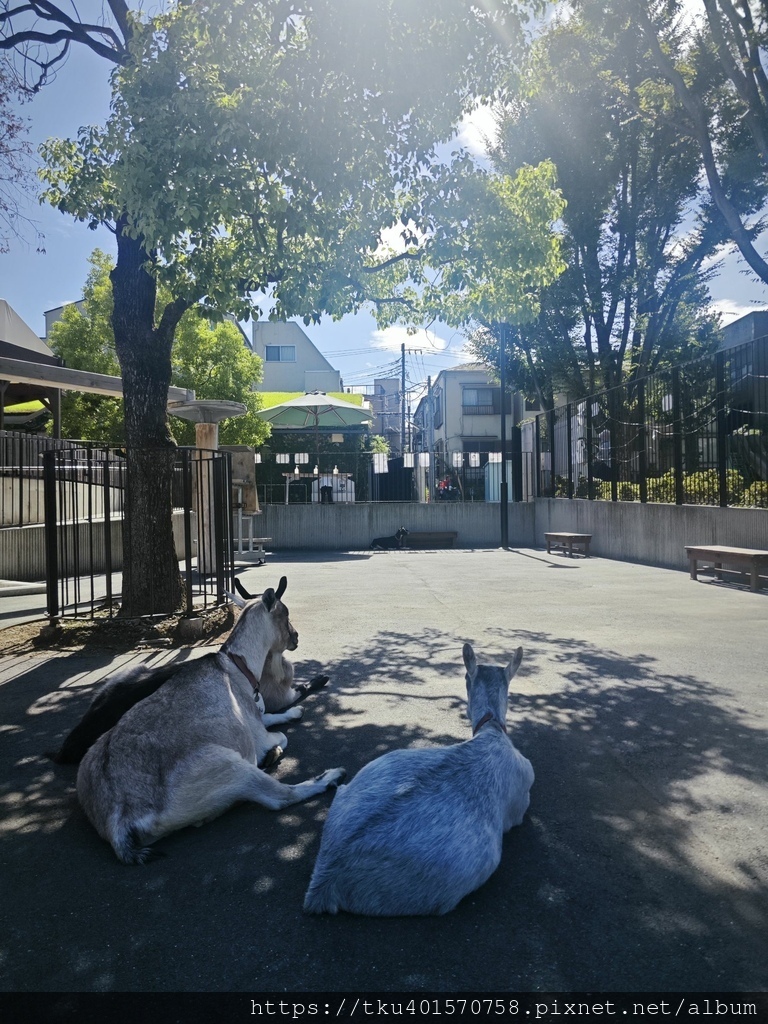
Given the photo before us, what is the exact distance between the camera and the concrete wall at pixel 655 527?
39.3 ft

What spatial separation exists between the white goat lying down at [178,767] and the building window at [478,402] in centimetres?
4324

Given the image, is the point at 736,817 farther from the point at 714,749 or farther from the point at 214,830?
the point at 214,830

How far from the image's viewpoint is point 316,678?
5625 millimetres

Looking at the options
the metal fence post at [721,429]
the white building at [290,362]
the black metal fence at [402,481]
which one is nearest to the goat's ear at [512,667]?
the metal fence post at [721,429]

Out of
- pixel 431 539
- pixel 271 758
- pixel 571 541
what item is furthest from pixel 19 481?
pixel 431 539

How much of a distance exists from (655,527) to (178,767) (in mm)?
13769

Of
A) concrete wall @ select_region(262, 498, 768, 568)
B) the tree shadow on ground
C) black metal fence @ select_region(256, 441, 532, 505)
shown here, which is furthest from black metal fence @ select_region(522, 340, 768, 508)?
the tree shadow on ground

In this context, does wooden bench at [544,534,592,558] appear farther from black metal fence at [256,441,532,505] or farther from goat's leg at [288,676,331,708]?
goat's leg at [288,676,331,708]

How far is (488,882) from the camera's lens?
2.71m

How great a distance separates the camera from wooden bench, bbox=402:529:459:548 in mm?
22516

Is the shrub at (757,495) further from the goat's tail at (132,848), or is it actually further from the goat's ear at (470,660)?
the goat's tail at (132,848)

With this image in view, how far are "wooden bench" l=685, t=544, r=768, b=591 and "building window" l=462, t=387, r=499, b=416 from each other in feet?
113

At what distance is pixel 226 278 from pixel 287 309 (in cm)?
75

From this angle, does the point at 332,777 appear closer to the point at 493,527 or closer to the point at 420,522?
the point at 420,522
